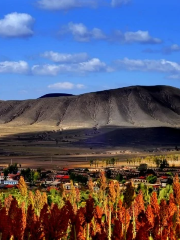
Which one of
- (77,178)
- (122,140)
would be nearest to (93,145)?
(122,140)

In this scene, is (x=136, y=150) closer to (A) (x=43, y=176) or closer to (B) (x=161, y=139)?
(B) (x=161, y=139)

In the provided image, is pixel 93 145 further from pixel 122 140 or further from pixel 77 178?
pixel 77 178

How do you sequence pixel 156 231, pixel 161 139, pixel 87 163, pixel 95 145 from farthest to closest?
1. pixel 161 139
2. pixel 95 145
3. pixel 87 163
4. pixel 156 231

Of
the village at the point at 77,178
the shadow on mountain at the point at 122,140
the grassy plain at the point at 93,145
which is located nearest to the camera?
the village at the point at 77,178

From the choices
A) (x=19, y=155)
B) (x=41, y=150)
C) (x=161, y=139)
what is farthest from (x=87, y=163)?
(x=161, y=139)

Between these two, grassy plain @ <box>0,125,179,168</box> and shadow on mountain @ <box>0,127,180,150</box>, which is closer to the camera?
grassy plain @ <box>0,125,179,168</box>

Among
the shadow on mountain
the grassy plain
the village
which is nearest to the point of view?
the village

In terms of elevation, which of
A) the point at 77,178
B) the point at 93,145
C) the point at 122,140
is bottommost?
the point at 77,178

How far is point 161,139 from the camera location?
185625 mm

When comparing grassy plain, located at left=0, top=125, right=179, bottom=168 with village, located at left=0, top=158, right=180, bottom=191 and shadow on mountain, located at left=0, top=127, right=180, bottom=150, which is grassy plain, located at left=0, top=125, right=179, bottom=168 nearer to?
shadow on mountain, located at left=0, top=127, right=180, bottom=150

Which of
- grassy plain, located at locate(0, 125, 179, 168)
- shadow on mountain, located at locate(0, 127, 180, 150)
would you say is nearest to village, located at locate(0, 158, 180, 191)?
grassy plain, located at locate(0, 125, 179, 168)

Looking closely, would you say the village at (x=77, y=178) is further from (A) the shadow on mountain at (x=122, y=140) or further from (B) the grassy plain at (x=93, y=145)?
(A) the shadow on mountain at (x=122, y=140)

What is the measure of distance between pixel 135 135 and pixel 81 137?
22.2 meters

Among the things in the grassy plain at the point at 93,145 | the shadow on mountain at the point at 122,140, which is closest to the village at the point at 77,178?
the grassy plain at the point at 93,145
